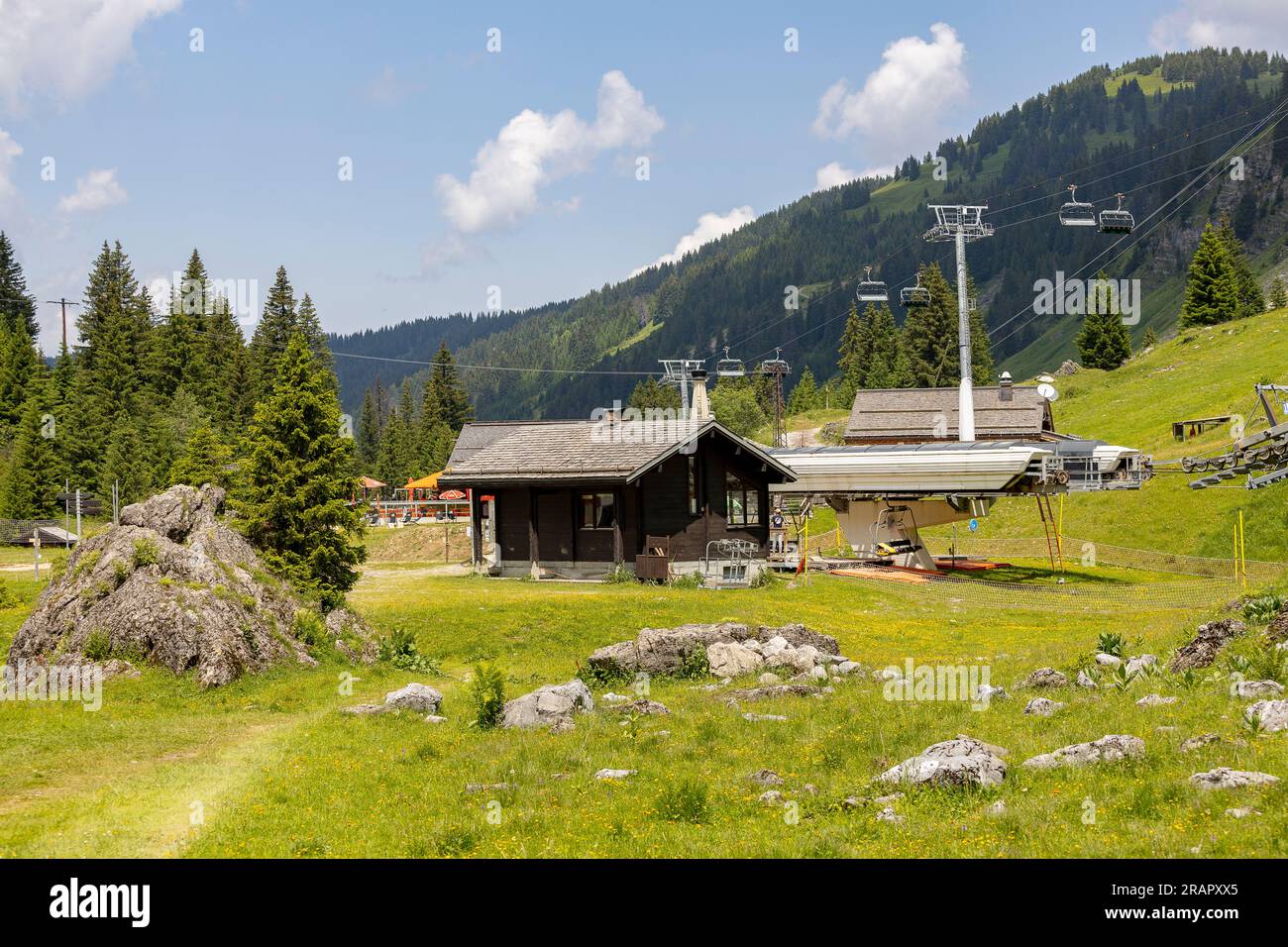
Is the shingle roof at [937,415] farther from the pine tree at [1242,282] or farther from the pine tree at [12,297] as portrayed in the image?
the pine tree at [12,297]

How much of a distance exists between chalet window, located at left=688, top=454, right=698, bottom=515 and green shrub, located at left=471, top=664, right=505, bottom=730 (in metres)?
23.5

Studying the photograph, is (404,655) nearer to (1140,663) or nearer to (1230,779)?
(1140,663)

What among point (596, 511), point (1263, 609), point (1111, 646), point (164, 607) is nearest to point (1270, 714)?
point (1263, 609)

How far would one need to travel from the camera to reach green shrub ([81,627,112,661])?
65.1 feet

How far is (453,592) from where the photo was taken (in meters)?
35.3

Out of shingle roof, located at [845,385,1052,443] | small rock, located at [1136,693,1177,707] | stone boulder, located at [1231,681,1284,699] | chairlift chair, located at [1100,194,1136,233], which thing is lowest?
small rock, located at [1136,693,1177,707]

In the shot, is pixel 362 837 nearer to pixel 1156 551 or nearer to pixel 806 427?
pixel 1156 551

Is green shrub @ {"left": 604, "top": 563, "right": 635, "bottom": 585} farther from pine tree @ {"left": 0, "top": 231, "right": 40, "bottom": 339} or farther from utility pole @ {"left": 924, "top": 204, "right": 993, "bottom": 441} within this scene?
pine tree @ {"left": 0, "top": 231, "right": 40, "bottom": 339}

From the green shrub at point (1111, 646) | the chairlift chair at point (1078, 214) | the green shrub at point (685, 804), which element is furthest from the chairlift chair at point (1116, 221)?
the green shrub at point (685, 804)

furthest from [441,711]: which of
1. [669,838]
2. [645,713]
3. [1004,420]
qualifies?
[1004,420]

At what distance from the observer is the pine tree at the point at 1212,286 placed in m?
100

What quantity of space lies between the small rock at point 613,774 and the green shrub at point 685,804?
1.34m

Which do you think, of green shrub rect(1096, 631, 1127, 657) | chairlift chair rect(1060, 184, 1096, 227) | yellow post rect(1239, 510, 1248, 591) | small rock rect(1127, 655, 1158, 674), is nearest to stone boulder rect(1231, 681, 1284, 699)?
small rock rect(1127, 655, 1158, 674)

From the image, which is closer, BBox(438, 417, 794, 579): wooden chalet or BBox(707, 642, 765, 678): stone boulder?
BBox(707, 642, 765, 678): stone boulder
